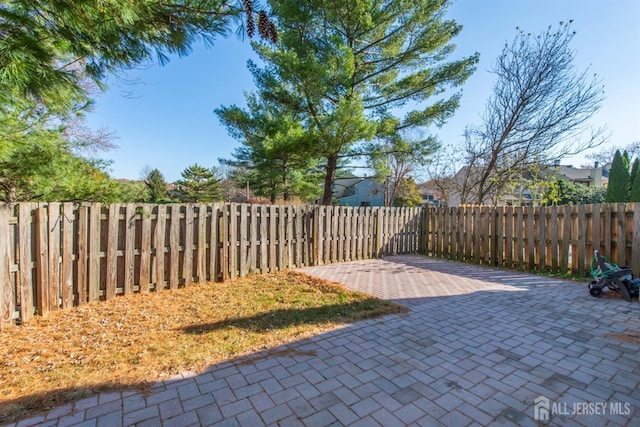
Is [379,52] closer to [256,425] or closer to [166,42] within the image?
[166,42]

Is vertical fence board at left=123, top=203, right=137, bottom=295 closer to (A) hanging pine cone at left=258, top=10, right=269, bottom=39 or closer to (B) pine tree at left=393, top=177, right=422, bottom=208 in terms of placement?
(A) hanging pine cone at left=258, top=10, right=269, bottom=39

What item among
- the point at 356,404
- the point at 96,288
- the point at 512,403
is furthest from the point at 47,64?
the point at 512,403

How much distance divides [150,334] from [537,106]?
12.1m

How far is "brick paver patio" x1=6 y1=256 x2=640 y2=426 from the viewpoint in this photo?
189 cm

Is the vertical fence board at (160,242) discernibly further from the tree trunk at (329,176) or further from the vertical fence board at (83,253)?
the tree trunk at (329,176)

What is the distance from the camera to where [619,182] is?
13.7 meters

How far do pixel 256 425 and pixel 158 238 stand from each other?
3.86 metres

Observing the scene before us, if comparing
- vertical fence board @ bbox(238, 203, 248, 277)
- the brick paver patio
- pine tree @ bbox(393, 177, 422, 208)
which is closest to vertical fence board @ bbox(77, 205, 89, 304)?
vertical fence board @ bbox(238, 203, 248, 277)

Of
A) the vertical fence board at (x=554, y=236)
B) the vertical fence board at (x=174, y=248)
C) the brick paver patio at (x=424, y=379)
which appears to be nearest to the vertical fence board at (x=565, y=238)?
the vertical fence board at (x=554, y=236)

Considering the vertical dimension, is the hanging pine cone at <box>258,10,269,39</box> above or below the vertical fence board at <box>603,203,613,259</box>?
above

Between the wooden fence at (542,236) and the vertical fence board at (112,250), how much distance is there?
26.7ft

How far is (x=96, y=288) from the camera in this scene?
4.16 m

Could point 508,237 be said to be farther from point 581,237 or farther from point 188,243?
point 188,243

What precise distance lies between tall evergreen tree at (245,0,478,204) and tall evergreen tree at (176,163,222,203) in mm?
23585
